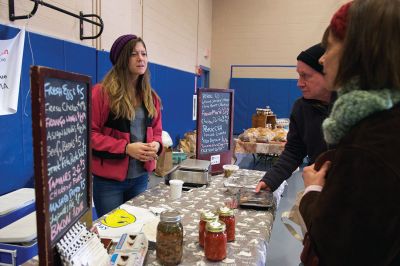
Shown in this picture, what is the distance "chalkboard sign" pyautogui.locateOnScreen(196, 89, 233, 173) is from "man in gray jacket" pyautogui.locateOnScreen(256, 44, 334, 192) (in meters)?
0.65

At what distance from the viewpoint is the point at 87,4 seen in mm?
3572

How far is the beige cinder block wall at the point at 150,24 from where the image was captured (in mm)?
3039

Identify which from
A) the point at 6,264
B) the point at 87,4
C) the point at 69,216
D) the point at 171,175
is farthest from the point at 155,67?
the point at 69,216

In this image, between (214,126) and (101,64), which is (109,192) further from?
(101,64)

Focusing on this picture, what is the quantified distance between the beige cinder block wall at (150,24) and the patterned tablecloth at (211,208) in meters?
1.95

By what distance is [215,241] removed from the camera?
113cm

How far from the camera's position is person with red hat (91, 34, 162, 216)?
1824 mm

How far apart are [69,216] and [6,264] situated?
2.77 ft

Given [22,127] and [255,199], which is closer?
[255,199]

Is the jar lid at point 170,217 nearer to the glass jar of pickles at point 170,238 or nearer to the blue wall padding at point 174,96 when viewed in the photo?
the glass jar of pickles at point 170,238

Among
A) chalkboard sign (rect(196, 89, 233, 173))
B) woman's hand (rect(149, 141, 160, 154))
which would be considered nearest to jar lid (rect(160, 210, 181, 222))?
woman's hand (rect(149, 141, 160, 154))

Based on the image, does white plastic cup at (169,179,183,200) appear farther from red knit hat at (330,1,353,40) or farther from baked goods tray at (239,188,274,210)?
red knit hat at (330,1,353,40)

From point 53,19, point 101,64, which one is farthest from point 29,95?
point 101,64

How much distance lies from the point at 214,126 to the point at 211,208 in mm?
1010
